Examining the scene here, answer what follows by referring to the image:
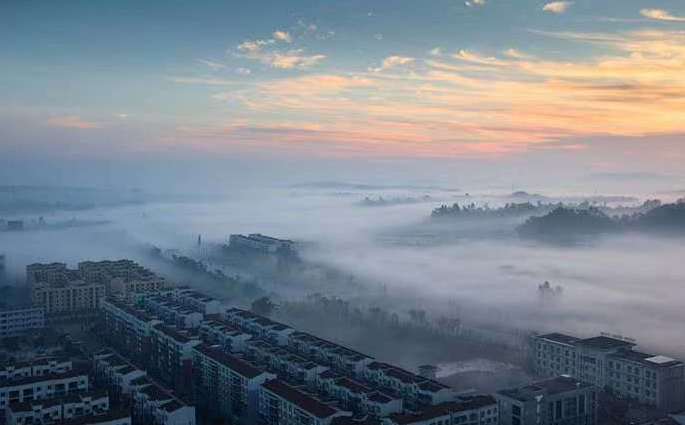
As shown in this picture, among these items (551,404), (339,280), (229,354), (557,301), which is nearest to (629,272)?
(557,301)

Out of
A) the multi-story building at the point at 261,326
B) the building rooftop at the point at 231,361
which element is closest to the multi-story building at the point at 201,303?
the multi-story building at the point at 261,326

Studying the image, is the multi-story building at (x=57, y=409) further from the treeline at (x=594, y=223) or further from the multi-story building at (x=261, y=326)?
the treeline at (x=594, y=223)

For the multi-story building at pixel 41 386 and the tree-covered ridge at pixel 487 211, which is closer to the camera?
the multi-story building at pixel 41 386

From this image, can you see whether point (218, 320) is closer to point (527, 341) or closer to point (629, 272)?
point (527, 341)

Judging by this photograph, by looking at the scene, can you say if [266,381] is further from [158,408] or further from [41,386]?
[41,386]

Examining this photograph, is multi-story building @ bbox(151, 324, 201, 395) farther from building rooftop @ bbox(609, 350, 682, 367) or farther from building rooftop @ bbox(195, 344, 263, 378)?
building rooftop @ bbox(609, 350, 682, 367)
